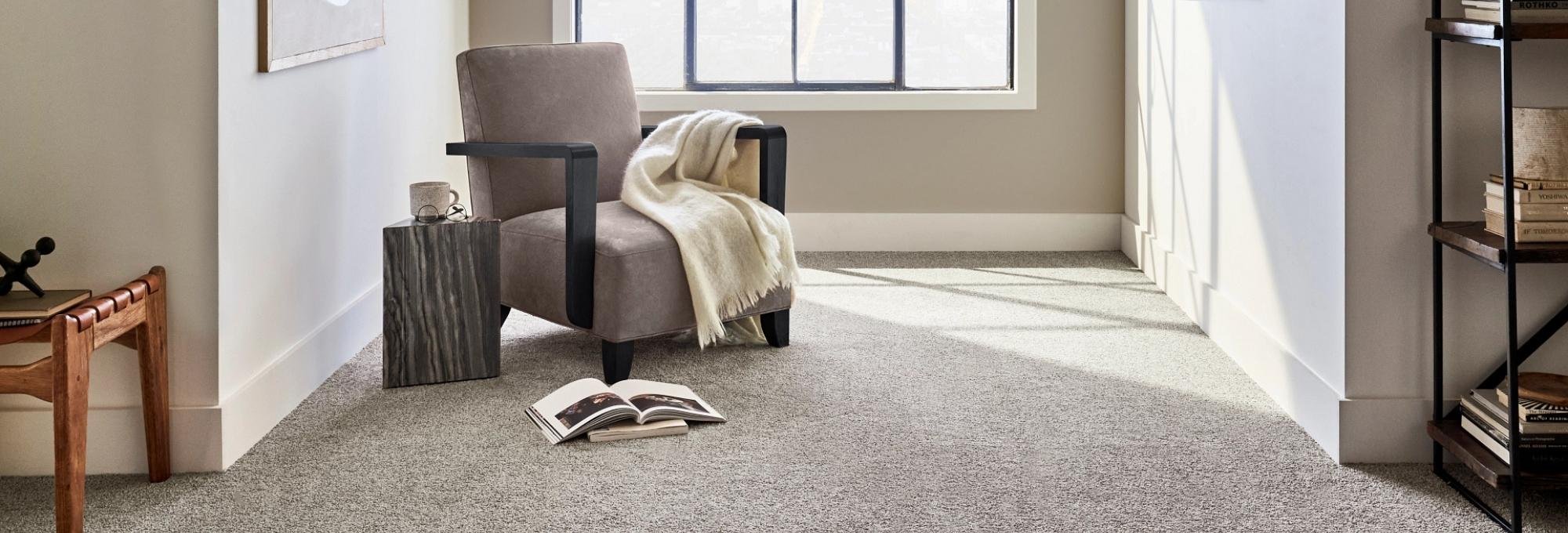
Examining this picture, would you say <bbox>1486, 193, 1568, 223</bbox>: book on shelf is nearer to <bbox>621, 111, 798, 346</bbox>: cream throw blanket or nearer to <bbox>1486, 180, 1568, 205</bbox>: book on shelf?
<bbox>1486, 180, 1568, 205</bbox>: book on shelf

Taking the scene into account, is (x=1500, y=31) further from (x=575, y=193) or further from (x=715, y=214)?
(x=575, y=193)

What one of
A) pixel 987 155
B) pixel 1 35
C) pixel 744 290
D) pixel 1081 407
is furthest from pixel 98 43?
pixel 987 155

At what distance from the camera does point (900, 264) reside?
5148 millimetres

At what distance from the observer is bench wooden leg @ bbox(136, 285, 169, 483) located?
2.47 metres

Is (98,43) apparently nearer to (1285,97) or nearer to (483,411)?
(483,411)

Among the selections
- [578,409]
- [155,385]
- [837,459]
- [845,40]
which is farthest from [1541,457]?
[845,40]

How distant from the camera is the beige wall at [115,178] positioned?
2.45m

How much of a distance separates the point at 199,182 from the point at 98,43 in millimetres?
299

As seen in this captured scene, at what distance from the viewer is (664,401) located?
116 inches

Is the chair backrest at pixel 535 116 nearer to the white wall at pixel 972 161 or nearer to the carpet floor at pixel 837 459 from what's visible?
the carpet floor at pixel 837 459

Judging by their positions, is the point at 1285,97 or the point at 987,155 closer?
the point at 1285,97

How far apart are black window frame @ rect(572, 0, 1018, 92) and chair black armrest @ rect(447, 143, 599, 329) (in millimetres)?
2200

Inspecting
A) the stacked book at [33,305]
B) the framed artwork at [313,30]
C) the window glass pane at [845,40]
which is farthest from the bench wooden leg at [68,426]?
the window glass pane at [845,40]

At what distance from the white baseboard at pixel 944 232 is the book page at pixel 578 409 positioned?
2500 millimetres
